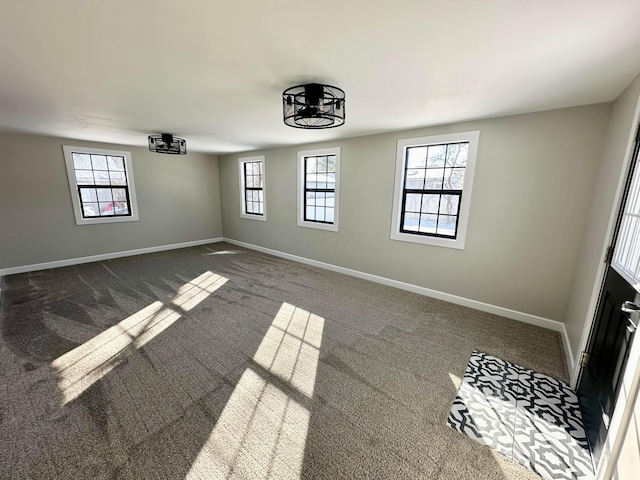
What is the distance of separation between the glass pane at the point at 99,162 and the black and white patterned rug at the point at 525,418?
21.7 ft

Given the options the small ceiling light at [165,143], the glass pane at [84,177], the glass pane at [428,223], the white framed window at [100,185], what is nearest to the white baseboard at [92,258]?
the white framed window at [100,185]

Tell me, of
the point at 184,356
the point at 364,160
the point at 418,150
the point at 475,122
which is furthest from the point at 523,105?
the point at 184,356

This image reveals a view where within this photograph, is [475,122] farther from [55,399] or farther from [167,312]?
[55,399]

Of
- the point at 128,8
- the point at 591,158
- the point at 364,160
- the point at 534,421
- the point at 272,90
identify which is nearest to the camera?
the point at 128,8

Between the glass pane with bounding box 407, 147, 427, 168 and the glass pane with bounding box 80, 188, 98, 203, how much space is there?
581 centimetres

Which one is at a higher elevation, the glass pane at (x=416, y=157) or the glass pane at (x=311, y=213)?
the glass pane at (x=416, y=157)

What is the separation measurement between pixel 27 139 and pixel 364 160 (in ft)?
17.9

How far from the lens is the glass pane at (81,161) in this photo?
4.68m

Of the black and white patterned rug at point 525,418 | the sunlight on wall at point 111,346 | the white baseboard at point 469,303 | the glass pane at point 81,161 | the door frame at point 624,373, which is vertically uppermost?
the glass pane at point 81,161

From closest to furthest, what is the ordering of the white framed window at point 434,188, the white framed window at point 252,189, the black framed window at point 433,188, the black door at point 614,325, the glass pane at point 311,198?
the black door at point 614,325, the white framed window at point 434,188, the black framed window at point 433,188, the glass pane at point 311,198, the white framed window at point 252,189

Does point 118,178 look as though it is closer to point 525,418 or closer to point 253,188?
point 253,188

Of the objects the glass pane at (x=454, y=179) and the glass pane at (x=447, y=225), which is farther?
the glass pane at (x=447, y=225)

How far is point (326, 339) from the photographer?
2578 millimetres

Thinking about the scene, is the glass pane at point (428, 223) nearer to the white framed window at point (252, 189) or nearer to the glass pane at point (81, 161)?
the white framed window at point (252, 189)
